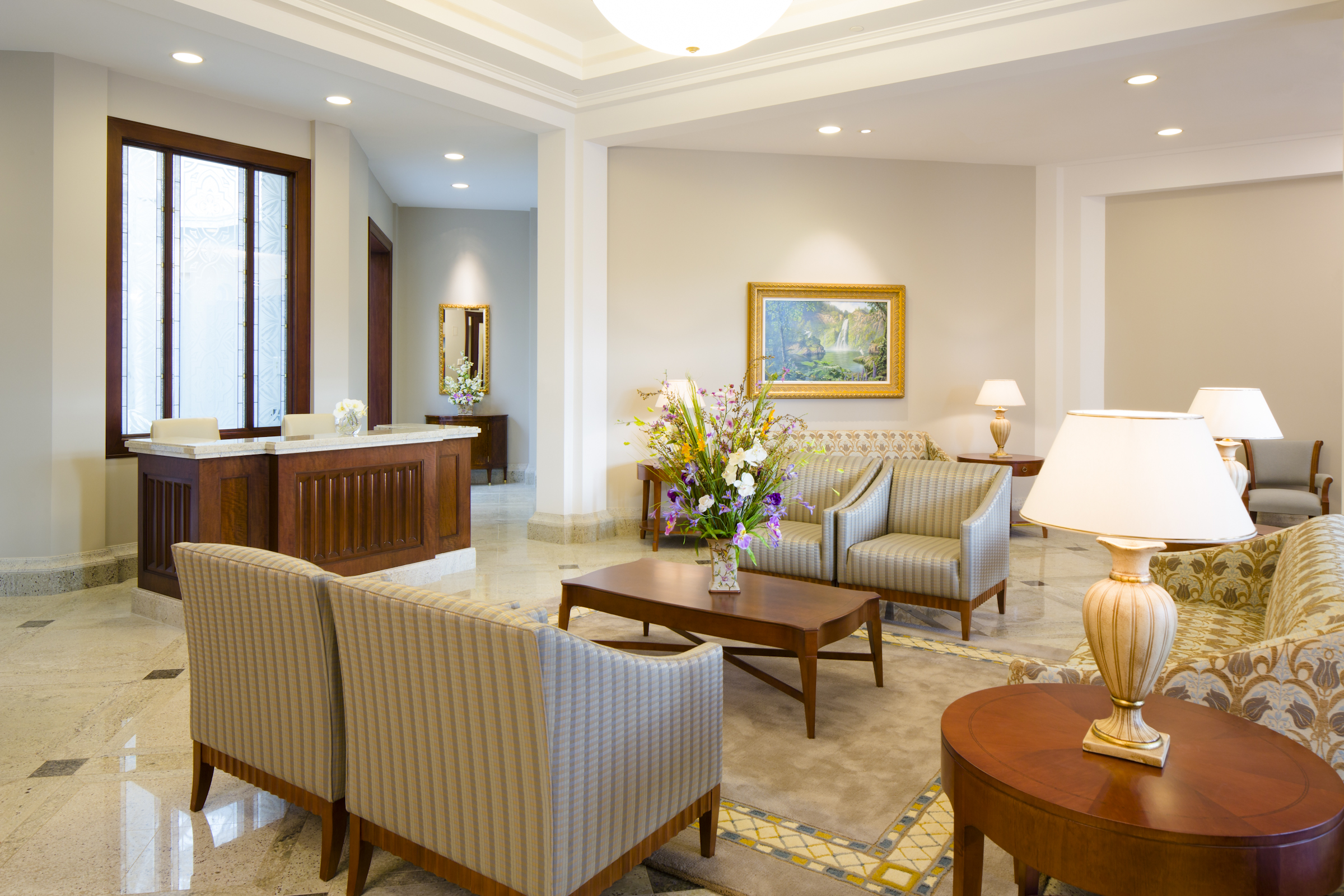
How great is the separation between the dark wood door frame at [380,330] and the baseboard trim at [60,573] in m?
4.41

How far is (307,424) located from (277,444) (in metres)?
1.16

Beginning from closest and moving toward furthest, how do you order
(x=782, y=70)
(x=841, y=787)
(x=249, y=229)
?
(x=841, y=787) < (x=782, y=70) < (x=249, y=229)

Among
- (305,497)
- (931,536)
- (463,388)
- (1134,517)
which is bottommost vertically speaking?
(931,536)

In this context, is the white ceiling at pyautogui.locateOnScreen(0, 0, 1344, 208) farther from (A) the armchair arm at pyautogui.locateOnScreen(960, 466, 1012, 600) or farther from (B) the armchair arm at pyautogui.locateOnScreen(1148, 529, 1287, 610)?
(B) the armchair arm at pyautogui.locateOnScreen(1148, 529, 1287, 610)

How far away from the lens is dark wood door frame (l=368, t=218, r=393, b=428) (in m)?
10.2

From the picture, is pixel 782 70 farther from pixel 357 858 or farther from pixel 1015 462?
pixel 357 858

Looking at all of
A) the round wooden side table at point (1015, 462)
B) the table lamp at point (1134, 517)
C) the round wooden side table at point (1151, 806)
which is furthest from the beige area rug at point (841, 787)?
the round wooden side table at point (1015, 462)

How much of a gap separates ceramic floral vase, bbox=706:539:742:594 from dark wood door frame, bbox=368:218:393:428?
7266 millimetres

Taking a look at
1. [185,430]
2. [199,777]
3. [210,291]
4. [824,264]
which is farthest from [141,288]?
[824,264]

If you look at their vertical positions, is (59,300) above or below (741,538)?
above

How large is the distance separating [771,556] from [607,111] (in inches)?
156

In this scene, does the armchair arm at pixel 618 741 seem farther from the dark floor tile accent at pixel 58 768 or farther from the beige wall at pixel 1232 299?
the beige wall at pixel 1232 299

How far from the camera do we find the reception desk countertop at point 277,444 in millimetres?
4645

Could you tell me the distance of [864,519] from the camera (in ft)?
16.4
